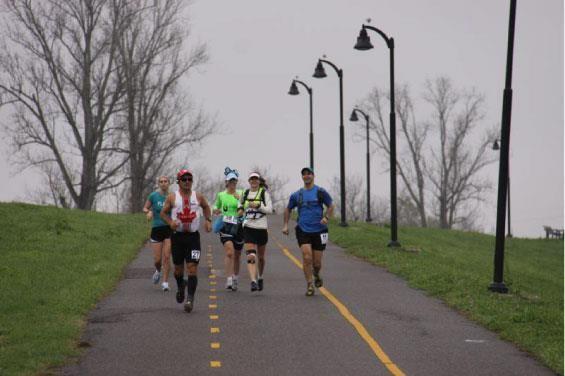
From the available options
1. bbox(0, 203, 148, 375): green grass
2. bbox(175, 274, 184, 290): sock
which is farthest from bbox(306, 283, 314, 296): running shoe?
bbox(0, 203, 148, 375): green grass

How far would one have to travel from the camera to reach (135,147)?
5538cm

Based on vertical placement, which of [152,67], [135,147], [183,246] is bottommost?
[183,246]

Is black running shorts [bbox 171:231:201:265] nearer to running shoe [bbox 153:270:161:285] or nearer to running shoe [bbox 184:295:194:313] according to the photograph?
running shoe [bbox 184:295:194:313]

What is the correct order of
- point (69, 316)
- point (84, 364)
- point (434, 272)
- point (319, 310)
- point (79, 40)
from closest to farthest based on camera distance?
1. point (84, 364)
2. point (69, 316)
3. point (319, 310)
4. point (434, 272)
5. point (79, 40)

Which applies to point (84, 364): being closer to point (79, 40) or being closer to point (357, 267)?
point (357, 267)

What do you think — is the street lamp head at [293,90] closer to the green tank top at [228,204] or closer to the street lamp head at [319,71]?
the street lamp head at [319,71]

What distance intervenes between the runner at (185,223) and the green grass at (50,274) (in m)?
1.51

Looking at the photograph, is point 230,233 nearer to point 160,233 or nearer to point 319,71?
point 160,233

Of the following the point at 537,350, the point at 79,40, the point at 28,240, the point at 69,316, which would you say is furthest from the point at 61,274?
the point at 79,40

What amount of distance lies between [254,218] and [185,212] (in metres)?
2.63

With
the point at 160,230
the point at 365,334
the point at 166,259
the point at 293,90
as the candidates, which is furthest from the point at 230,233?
the point at 293,90

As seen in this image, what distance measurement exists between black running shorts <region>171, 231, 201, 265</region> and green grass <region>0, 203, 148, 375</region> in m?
1.52

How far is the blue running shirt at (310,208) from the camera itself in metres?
16.1

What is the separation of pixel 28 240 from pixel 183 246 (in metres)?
12.4
